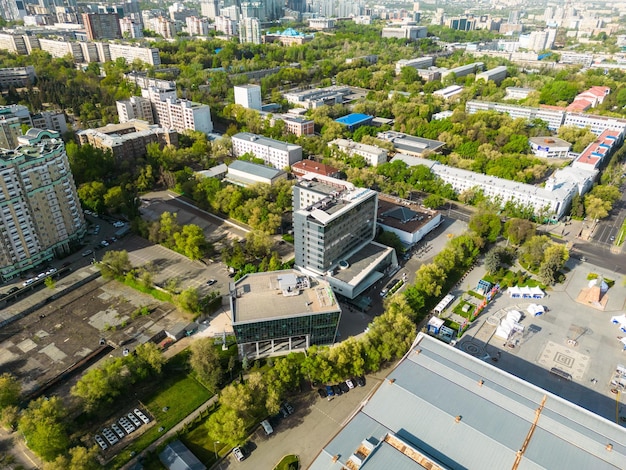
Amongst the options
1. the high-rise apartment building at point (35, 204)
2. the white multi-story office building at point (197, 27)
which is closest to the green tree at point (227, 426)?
the high-rise apartment building at point (35, 204)

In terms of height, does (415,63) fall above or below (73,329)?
above

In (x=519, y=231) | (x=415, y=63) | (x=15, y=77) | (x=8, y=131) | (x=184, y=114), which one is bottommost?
(x=519, y=231)

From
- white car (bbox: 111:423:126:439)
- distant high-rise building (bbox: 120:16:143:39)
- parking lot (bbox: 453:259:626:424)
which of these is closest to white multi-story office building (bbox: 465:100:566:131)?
parking lot (bbox: 453:259:626:424)

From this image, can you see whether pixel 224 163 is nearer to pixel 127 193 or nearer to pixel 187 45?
pixel 127 193

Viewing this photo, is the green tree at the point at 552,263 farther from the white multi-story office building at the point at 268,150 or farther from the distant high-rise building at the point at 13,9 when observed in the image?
the distant high-rise building at the point at 13,9

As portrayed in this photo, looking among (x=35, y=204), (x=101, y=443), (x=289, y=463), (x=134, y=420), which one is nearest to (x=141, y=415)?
(x=134, y=420)

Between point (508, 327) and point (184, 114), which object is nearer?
point (508, 327)

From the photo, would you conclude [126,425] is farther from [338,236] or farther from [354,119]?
[354,119]
